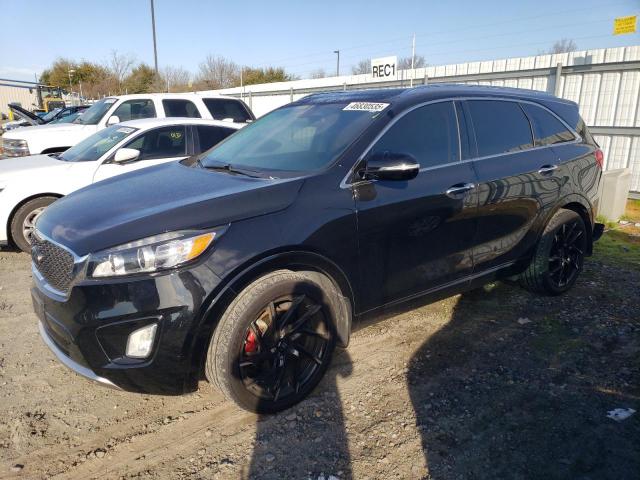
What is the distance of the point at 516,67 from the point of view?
10.2 metres

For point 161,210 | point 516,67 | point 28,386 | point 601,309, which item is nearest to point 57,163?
point 28,386

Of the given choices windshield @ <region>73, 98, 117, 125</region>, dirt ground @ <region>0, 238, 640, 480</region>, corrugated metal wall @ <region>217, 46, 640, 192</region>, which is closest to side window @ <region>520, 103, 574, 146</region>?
dirt ground @ <region>0, 238, 640, 480</region>

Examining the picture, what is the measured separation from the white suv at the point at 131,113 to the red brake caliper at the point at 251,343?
23.3ft


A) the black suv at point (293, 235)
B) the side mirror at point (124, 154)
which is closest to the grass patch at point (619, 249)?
the black suv at point (293, 235)

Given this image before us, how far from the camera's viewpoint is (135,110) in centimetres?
962

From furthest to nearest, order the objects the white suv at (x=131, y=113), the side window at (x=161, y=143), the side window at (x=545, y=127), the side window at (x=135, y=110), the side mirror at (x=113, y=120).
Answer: the side window at (x=135, y=110) < the side mirror at (x=113, y=120) < the white suv at (x=131, y=113) < the side window at (x=161, y=143) < the side window at (x=545, y=127)

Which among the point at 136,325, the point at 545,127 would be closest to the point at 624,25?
the point at 545,127

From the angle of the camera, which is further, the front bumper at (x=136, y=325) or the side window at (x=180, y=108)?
the side window at (x=180, y=108)

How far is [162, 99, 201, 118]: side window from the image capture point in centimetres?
957

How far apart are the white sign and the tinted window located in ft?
16.2

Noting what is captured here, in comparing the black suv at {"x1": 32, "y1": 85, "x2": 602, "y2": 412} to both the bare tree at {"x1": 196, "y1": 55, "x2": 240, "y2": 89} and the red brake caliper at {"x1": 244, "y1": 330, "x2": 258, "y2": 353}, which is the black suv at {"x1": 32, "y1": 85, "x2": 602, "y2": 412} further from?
the bare tree at {"x1": 196, "y1": 55, "x2": 240, "y2": 89}

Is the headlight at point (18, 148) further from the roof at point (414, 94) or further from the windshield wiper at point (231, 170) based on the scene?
the roof at point (414, 94)

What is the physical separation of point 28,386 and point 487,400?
298 centimetres

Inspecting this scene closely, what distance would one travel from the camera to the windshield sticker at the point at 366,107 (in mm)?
3266
